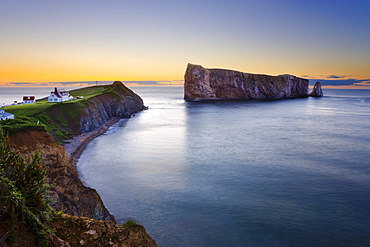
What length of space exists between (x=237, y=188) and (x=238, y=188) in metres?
0.11

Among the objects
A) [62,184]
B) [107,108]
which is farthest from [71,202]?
[107,108]

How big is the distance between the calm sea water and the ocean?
8 centimetres

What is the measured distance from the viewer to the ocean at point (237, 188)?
19.6m

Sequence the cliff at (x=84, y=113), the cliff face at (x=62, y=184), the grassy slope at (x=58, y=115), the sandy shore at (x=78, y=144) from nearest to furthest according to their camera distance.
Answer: the cliff face at (x=62, y=184), the sandy shore at (x=78, y=144), the grassy slope at (x=58, y=115), the cliff at (x=84, y=113)

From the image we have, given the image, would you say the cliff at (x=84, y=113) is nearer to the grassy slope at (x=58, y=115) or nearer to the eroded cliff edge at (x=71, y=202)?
the grassy slope at (x=58, y=115)

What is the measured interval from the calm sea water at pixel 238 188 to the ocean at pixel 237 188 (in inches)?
3.2

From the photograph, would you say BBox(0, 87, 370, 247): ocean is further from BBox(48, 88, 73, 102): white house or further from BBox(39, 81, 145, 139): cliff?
BBox(48, 88, 73, 102): white house

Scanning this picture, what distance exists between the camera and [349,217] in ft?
70.6

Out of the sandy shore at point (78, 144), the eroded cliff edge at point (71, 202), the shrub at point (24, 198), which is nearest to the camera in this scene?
the shrub at point (24, 198)

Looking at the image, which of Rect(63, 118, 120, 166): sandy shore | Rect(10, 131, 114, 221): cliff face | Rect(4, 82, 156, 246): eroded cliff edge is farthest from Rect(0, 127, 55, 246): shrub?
Rect(63, 118, 120, 166): sandy shore

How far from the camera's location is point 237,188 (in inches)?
1093

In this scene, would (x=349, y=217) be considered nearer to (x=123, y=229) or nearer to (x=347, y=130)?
(x=123, y=229)

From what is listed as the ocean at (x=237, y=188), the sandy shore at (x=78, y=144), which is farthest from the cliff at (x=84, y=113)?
the ocean at (x=237, y=188)

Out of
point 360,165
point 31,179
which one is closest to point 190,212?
point 31,179
